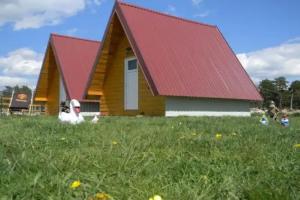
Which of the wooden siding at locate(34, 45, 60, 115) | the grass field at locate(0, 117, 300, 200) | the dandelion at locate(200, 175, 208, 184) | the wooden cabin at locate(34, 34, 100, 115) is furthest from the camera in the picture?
the wooden siding at locate(34, 45, 60, 115)

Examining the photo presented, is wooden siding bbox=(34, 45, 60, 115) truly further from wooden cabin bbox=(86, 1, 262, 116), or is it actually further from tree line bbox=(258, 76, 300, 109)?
tree line bbox=(258, 76, 300, 109)

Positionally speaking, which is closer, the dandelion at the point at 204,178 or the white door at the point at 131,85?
the dandelion at the point at 204,178

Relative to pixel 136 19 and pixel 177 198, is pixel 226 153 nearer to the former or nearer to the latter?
pixel 177 198

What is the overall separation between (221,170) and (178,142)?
5.29ft

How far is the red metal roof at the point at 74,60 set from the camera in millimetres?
25031

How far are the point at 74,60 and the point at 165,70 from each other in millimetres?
10623

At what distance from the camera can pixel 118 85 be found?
22.2 m

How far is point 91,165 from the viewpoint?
375 cm

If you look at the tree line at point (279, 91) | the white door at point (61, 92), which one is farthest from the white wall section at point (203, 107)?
the tree line at point (279, 91)

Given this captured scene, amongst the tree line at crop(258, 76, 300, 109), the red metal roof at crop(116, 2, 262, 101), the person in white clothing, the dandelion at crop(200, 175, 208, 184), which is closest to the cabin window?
the red metal roof at crop(116, 2, 262, 101)

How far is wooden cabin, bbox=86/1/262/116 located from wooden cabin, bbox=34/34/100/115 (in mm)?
2387

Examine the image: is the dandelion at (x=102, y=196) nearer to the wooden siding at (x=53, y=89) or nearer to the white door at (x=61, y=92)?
the white door at (x=61, y=92)

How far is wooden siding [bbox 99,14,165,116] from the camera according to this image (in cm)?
2006

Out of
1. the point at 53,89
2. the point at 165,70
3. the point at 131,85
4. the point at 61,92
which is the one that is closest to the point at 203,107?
the point at 165,70
